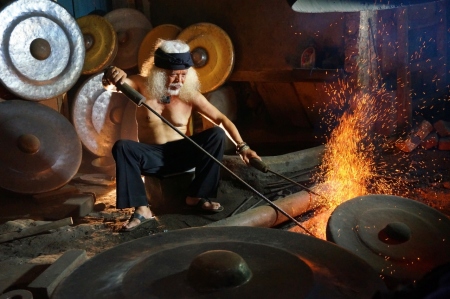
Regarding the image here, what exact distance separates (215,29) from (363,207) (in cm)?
520

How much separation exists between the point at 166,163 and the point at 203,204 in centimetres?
64

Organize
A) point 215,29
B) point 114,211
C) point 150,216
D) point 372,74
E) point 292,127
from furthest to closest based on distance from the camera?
point 292,127 → point 215,29 → point 372,74 → point 114,211 → point 150,216

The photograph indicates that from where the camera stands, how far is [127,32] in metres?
8.33

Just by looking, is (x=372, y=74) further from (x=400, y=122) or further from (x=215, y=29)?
(x=215, y=29)

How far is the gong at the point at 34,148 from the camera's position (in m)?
6.07

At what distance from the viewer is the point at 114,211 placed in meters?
5.92

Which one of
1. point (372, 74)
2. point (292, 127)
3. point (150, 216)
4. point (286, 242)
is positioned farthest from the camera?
point (292, 127)

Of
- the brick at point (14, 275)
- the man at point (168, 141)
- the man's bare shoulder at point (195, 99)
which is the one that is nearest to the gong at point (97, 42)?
the man at point (168, 141)

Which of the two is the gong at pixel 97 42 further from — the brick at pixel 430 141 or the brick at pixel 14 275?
the brick at pixel 430 141

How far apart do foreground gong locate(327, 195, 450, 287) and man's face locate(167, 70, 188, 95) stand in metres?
2.41

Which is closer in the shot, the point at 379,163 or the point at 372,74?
the point at 379,163

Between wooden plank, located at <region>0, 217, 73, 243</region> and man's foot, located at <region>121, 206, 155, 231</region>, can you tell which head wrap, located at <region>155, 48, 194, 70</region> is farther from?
wooden plank, located at <region>0, 217, 73, 243</region>

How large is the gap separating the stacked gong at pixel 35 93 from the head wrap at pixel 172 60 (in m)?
2.29

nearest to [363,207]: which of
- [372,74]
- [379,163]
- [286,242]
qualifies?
[286,242]
